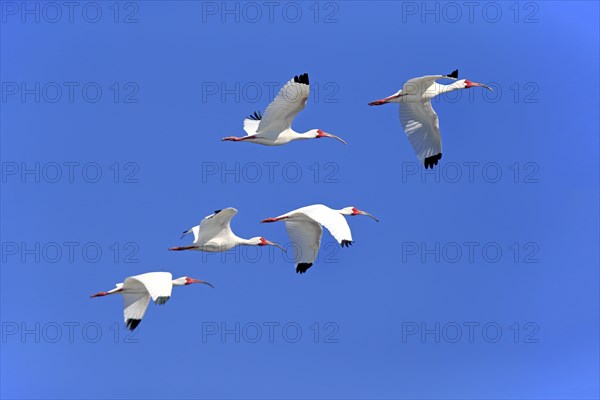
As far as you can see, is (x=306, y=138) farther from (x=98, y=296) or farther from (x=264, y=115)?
(x=98, y=296)

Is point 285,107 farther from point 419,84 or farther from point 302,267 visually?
point 302,267

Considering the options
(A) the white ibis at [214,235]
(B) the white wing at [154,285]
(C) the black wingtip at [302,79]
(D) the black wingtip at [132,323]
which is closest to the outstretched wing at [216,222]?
(A) the white ibis at [214,235]

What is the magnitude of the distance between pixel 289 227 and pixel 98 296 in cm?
469

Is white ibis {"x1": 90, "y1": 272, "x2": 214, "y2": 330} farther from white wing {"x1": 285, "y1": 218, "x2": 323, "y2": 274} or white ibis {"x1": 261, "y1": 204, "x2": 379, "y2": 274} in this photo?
white wing {"x1": 285, "y1": 218, "x2": 323, "y2": 274}

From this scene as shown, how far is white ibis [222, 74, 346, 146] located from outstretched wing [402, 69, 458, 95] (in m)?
2.28

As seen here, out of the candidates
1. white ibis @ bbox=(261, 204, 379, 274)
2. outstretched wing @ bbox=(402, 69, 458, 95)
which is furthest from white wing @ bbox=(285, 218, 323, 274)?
outstretched wing @ bbox=(402, 69, 458, 95)

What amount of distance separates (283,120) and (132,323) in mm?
5718

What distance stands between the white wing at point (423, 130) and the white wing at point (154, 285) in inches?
270

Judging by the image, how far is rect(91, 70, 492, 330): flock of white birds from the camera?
2631 cm

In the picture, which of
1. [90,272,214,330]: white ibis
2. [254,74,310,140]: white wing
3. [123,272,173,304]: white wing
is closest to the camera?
[123,272,173,304]: white wing

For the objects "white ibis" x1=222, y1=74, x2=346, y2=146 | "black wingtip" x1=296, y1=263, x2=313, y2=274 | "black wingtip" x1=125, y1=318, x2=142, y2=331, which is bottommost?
"black wingtip" x1=125, y1=318, x2=142, y2=331

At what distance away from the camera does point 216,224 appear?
27.7 meters

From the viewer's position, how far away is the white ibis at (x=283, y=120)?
26.8 metres

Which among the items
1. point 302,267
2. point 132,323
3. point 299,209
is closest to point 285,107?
point 299,209
